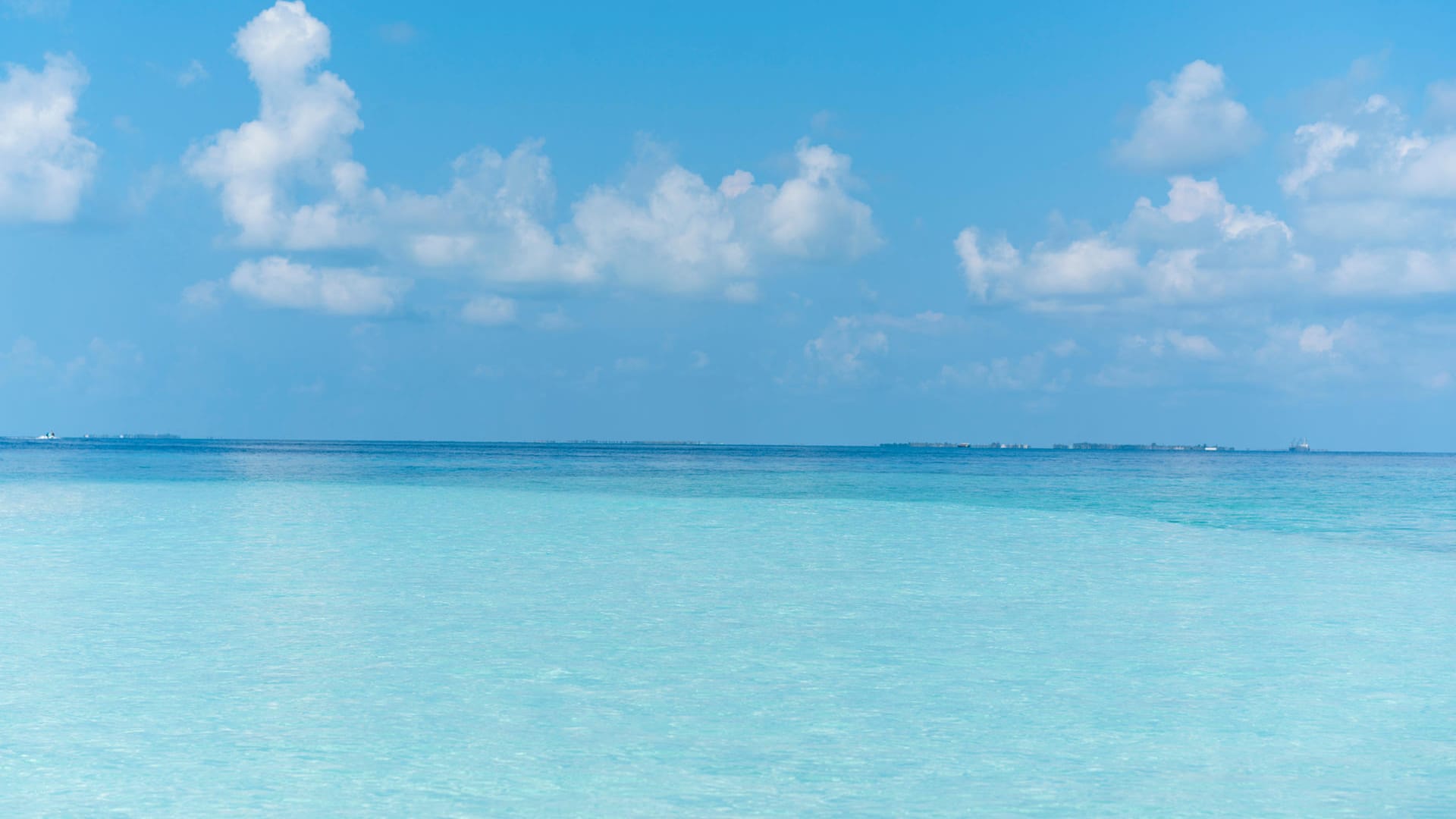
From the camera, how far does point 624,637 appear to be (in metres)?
11.2

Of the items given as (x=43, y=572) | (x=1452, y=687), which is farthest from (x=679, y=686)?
(x=43, y=572)

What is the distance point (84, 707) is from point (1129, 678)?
823cm

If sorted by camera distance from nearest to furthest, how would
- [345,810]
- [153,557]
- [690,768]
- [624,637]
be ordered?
[345,810]
[690,768]
[624,637]
[153,557]

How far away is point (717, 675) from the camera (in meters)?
9.51

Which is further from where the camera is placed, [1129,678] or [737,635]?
[737,635]

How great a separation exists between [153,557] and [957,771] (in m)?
15.0

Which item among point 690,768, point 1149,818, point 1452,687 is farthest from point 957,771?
point 1452,687

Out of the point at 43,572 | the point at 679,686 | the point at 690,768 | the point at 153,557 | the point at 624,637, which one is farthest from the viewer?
the point at 153,557

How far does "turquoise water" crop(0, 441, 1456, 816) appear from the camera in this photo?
660cm

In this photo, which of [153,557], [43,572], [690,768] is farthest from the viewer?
[153,557]

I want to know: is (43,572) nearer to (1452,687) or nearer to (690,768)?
(690,768)

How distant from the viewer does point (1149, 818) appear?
614 cm

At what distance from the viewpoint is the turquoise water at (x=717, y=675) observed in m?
6.60

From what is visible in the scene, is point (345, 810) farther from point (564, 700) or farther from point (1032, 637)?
point (1032, 637)
